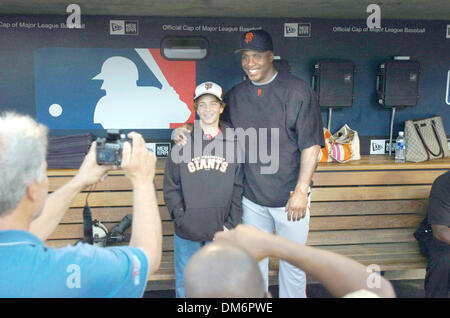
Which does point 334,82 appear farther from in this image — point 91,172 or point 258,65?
point 91,172

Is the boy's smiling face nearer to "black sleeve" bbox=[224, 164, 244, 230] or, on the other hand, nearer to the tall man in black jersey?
the tall man in black jersey

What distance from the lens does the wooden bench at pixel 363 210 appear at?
3.45 metres

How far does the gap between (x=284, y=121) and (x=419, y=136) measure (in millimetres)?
1646

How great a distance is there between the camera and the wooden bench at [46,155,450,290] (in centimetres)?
345

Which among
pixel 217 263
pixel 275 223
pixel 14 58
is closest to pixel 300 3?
pixel 275 223

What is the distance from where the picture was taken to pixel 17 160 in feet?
3.63

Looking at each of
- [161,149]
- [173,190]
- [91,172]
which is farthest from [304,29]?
[91,172]

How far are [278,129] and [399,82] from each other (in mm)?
1671

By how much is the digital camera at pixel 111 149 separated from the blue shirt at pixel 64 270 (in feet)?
1.01

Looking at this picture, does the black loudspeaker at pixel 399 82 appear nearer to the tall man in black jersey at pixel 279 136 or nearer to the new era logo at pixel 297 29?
the new era logo at pixel 297 29

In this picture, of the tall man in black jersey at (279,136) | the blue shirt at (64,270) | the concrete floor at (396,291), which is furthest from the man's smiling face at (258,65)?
the blue shirt at (64,270)

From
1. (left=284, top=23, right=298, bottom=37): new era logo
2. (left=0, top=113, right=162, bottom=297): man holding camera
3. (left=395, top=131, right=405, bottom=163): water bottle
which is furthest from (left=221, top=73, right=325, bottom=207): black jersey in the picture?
(left=0, top=113, right=162, bottom=297): man holding camera

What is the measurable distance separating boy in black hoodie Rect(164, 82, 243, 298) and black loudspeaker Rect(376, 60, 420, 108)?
1.75 m

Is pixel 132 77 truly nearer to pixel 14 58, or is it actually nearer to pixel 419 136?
pixel 14 58
